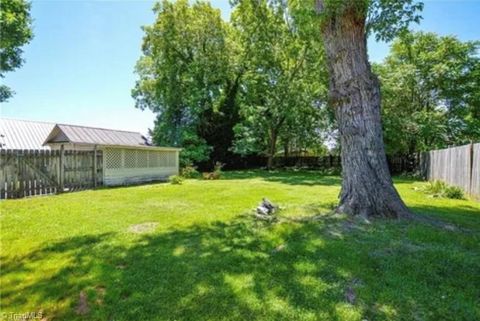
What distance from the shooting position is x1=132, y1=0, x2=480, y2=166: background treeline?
1833 cm

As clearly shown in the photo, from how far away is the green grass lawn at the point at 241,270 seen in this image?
8.89 ft

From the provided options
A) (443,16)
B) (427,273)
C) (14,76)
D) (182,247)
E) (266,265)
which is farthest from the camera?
(14,76)

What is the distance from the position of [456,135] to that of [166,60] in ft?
62.4

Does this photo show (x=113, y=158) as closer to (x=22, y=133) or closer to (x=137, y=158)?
(x=137, y=158)

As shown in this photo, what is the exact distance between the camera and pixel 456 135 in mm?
18078

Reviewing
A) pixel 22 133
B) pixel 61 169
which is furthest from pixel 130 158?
pixel 22 133

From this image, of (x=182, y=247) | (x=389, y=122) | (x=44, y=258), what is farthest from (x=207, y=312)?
(x=389, y=122)

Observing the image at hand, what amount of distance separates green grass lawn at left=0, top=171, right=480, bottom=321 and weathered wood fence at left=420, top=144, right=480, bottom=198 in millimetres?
3172

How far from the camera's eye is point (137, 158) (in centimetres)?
1566

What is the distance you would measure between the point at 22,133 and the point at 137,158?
8.50 meters

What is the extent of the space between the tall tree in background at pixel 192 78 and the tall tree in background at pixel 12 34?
7.98 metres

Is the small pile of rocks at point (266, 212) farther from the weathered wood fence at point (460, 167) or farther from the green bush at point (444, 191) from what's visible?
the green bush at point (444, 191)

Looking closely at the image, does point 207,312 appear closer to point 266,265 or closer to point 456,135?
point 266,265

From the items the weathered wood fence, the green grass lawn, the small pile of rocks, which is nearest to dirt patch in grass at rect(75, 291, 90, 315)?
the green grass lawn
